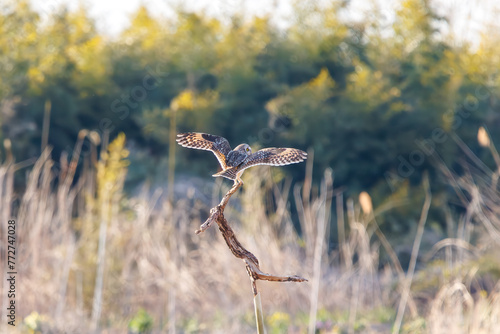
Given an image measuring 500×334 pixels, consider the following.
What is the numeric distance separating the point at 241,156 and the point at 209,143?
110 millimetres

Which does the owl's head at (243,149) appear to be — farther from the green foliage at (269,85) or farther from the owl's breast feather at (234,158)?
the green foliage at (269,85)

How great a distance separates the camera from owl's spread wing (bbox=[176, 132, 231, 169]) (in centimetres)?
101

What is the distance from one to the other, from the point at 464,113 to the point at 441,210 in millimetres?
911

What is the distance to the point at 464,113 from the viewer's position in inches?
247

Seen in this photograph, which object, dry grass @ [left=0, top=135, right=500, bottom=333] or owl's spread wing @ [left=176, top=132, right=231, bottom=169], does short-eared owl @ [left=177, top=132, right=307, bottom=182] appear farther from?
dry grass @ [left=0, top=135, right=500, bottom=333]

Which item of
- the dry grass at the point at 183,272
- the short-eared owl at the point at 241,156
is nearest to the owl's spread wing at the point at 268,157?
the short-eared owl at the point at 241,156

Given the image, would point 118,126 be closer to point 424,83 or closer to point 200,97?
point 200,97

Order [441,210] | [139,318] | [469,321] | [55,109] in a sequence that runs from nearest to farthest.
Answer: [469,321] < [139,318] < [55,109] < [441,210]

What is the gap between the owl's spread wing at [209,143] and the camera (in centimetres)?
101

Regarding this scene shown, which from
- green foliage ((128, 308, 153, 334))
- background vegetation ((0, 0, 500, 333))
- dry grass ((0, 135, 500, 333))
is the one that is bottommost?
Result: green foliage ((128, 308, 153, 334))

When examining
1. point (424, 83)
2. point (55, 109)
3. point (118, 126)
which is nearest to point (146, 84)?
point (118, 126)

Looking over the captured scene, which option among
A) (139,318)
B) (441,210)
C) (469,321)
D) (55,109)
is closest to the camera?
(469,321)

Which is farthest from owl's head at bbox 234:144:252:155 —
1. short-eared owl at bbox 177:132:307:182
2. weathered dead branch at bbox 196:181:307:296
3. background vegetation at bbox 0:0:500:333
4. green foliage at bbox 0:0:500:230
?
green foliage at bbox 0:0:500:230

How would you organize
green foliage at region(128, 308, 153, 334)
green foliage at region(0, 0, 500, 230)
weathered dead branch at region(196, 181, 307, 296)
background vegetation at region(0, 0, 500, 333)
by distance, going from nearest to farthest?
weathered dead branch at region(196, 181, 307, 296) < green foliage at region(128, 308, 153, 334) < background vegetation at region(0, 0, 500, 333) < green foliage at region(0, 0, 500, 230)
